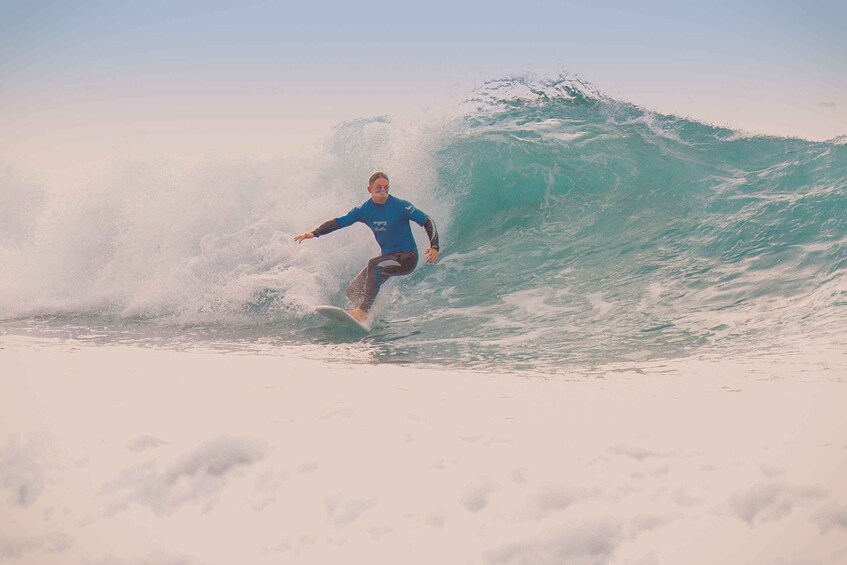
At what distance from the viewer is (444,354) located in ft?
21.0

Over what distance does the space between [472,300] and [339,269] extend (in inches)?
80.1

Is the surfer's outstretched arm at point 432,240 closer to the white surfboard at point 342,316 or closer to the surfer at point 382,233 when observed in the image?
the surfer at point 382,233

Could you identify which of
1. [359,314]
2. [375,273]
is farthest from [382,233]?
[359,314]

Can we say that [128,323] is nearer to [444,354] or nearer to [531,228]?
[444,354]

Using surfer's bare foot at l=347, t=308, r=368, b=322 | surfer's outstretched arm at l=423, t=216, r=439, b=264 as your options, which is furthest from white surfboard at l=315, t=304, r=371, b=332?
surfer's outstretched arm at l=423, t=216, r=439, b=264

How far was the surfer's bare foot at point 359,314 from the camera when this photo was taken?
7338 millimetres

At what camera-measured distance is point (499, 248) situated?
9.79 m

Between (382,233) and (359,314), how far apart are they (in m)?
0.93

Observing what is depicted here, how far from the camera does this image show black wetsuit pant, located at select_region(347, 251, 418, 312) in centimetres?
755

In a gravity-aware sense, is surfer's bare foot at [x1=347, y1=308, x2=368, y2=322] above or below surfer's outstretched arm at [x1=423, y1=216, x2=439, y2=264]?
below

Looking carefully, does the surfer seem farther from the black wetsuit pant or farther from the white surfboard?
the white surfboard

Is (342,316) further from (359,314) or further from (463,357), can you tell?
(463,357)

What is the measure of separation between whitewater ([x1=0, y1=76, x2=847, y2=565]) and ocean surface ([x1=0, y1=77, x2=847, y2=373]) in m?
0.04

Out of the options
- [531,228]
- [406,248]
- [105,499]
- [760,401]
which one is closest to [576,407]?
[760,401]
